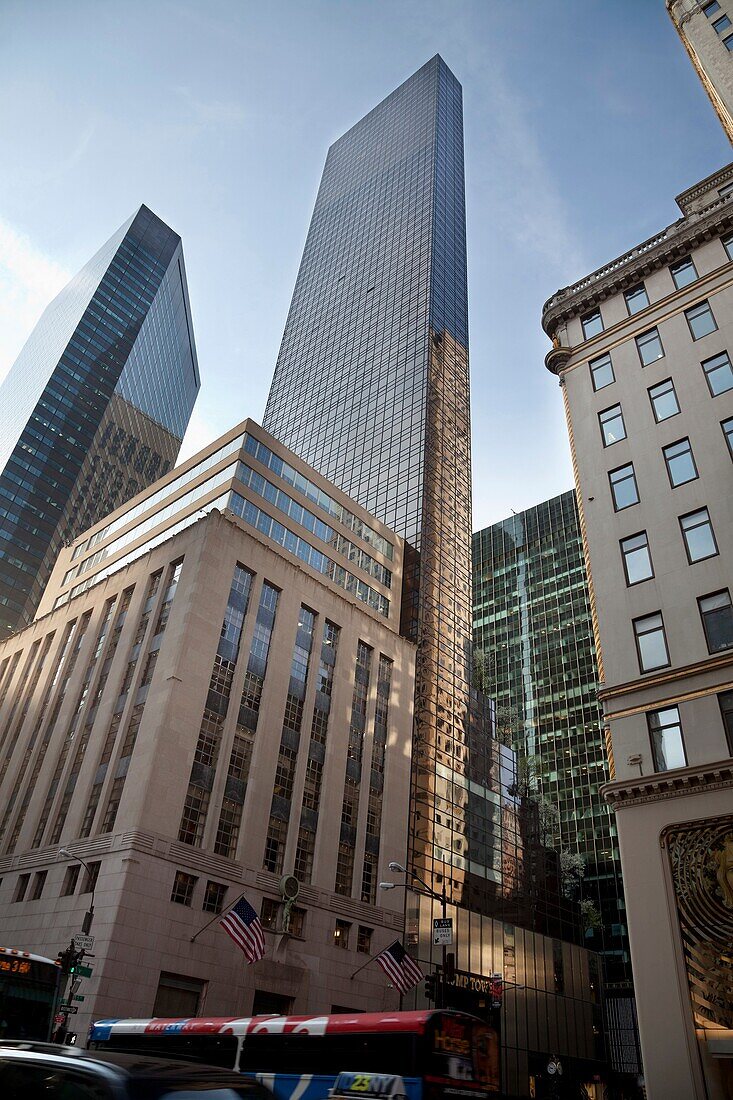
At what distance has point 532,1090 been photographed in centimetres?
5606

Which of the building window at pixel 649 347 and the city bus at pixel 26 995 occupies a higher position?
the building window at pixel 649 347

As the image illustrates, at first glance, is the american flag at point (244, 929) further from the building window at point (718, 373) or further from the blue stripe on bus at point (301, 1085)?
the building window at point (718, 373)

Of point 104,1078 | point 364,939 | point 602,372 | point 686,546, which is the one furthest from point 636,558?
point 364,939

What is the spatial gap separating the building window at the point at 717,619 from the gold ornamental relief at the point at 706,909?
6194mm

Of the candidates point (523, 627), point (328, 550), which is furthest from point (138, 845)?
point (523, 627)

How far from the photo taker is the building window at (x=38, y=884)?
4672 cm

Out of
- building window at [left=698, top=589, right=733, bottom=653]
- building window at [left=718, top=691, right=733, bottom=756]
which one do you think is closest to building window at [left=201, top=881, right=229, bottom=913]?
building window at [left=718, top=691, right=733, bottom=756]

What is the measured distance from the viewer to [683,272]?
39219 mm

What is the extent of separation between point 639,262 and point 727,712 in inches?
1007

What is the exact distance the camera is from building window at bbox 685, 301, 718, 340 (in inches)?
1409

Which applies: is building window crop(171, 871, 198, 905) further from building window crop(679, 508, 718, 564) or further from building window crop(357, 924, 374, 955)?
building window crop(679, 508, 718, 564)

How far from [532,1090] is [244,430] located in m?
55.3

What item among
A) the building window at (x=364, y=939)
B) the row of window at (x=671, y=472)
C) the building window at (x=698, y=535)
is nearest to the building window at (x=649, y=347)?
the row of window at (x=671, y=472)

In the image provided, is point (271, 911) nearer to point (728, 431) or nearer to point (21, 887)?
point (21, 887)
